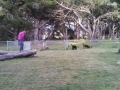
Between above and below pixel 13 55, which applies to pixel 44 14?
above

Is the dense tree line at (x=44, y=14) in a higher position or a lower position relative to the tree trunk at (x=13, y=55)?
higher

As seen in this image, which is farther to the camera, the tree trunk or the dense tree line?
the dense tree line

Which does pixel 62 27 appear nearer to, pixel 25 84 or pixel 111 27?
pixel 111 27

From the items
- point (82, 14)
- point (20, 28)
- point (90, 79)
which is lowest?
point (90, 79)

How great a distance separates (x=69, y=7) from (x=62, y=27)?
6.32 metres

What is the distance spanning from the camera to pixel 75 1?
107ft

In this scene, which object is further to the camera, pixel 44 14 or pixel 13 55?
pixel 44 14

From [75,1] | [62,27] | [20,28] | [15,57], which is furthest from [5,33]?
[15,57]

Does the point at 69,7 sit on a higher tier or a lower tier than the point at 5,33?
higher

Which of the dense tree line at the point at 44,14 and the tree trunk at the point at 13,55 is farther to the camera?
the dense tree line at the point at 44,14

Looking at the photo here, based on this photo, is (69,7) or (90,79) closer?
(90,79)

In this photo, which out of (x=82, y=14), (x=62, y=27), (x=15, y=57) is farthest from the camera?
(x=62, y=27)

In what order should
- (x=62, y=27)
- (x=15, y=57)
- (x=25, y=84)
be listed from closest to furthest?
1. (x=25, y=84)
2. (x=15, y=57)
3. (x=62, y=27)

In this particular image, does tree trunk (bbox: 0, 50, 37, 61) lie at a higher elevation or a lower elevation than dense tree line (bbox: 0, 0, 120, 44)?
lower
